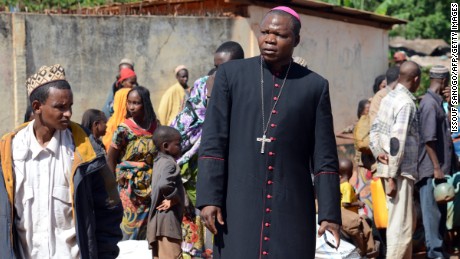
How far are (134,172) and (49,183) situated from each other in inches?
158

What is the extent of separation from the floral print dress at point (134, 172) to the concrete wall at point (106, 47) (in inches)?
153

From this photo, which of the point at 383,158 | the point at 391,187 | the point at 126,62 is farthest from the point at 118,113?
the point at 391,187

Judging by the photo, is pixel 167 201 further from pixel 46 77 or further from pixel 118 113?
pixel 118 113

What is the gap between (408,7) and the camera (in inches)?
1053

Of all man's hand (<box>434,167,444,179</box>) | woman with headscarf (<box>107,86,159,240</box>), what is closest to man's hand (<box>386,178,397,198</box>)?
man's hand (<box>434,167,444,179</box>)

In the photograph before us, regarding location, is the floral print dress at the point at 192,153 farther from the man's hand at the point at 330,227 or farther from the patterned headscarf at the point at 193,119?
the man's hand at the point at 330,227

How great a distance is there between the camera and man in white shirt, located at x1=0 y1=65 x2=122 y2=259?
500cm

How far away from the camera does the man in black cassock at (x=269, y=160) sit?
5.37 metres

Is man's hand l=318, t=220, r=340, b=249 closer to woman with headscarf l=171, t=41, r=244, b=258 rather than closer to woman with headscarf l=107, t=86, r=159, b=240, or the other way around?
woman with headscarf l=171, t=41, r=244, b=258

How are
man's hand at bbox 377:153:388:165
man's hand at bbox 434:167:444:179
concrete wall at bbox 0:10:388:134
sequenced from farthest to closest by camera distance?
concrete wall at bbox 0:10:388:134 < man's hand at bbox 434:167:444:179 < man's hand at bbox 377:153:388:165

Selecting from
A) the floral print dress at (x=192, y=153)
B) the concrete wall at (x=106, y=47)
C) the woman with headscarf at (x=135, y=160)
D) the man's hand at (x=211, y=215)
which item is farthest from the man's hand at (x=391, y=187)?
the concrete wall at (x=106, y=47)

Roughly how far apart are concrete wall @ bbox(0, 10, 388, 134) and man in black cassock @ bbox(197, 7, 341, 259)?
7.59 meters

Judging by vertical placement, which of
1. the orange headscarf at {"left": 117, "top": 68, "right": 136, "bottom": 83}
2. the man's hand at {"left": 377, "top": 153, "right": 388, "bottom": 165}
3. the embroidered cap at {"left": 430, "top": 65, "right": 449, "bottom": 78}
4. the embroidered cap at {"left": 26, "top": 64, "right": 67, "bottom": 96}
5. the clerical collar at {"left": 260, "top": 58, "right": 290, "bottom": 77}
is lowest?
the man's hand at {"left": 377, "top": 153, "right": 388, "bottom": 165}

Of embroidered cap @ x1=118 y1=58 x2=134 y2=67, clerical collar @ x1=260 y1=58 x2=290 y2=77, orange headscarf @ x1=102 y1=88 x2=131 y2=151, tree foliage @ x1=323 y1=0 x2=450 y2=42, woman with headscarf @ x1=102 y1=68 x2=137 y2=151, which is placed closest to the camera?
clerical collar @ x1=260 y1=58 x2=290 y2=77
